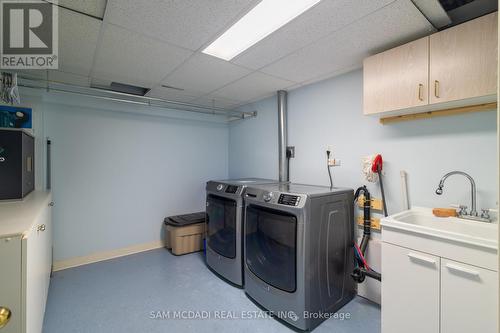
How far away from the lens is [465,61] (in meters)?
1.35

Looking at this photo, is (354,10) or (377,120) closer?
(354,10)

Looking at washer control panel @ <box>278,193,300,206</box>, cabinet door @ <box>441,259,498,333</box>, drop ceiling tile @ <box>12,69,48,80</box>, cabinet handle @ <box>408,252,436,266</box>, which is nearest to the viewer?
cabinet door @ <box>441,259,498,333</box>

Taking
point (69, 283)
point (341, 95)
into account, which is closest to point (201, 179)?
point (69, 283)

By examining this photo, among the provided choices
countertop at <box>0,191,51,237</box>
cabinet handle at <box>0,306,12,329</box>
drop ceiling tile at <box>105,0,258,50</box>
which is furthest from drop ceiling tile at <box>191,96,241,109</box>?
cabinet handle at <box>0,306,12,329</box>

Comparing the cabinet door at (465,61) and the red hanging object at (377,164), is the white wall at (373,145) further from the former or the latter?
the cabinet door at (465,61)

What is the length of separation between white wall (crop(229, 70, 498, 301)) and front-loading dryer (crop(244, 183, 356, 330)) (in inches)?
14.1

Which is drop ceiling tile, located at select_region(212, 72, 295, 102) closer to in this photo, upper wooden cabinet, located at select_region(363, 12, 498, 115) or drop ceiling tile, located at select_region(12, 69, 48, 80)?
upper wooden cabinet, located at select_region(363, 12, 498, 115)

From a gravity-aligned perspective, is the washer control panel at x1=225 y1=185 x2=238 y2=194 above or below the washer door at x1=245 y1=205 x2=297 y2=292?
above

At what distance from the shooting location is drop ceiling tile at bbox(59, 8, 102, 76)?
1.40 metres

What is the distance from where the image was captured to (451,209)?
1573 mm

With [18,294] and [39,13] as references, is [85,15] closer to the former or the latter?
[39,13]

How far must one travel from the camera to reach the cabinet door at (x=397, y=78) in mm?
1514

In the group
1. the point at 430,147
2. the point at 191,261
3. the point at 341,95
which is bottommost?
the point at 191,261

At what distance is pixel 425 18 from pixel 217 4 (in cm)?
132
